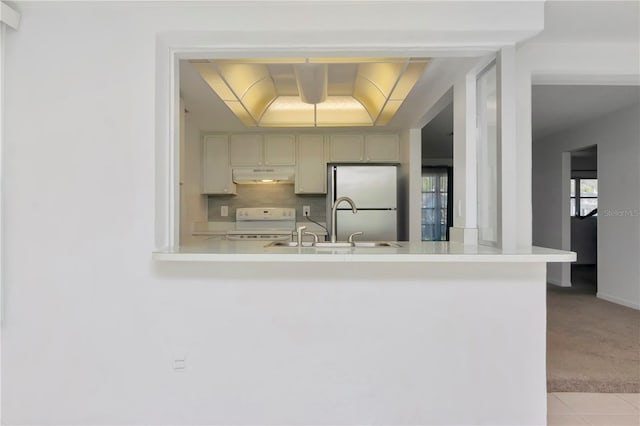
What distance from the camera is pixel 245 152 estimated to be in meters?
5.05

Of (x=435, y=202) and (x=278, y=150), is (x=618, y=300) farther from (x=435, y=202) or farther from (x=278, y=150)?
(x=278, y=150)

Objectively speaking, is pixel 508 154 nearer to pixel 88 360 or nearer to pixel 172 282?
pixel 172 282

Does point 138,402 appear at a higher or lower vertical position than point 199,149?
lower

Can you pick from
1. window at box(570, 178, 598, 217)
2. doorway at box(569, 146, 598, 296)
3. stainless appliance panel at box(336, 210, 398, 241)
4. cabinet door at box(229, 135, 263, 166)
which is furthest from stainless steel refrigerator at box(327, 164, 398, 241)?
window at box(570, 178, 598, 217)

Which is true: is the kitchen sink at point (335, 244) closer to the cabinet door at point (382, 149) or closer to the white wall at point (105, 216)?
the white wall at point (105, 216)

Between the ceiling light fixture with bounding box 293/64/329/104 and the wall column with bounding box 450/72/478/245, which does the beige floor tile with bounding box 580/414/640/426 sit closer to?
the wall column with bounding box 450/72/478/245

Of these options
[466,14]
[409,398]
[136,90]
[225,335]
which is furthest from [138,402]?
[466,14]

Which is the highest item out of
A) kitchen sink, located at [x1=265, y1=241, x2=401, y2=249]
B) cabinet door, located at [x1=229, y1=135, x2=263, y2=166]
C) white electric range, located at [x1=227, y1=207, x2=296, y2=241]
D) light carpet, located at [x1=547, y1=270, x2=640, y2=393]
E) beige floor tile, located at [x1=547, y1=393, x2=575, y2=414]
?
cabinet door, located at [x1=229, y1=135, x2=263, y2=166]

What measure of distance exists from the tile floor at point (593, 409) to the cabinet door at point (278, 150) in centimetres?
373

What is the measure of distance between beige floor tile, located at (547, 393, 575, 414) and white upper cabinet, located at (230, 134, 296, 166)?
3700mm

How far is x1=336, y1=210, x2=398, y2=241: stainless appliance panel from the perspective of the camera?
443cm

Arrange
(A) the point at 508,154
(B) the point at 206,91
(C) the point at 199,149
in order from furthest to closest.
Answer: (C) the point at 199,149, (B) the point at 206,91, (A) the point at 508,154

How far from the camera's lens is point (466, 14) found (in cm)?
197

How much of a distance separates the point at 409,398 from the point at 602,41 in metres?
2.47
